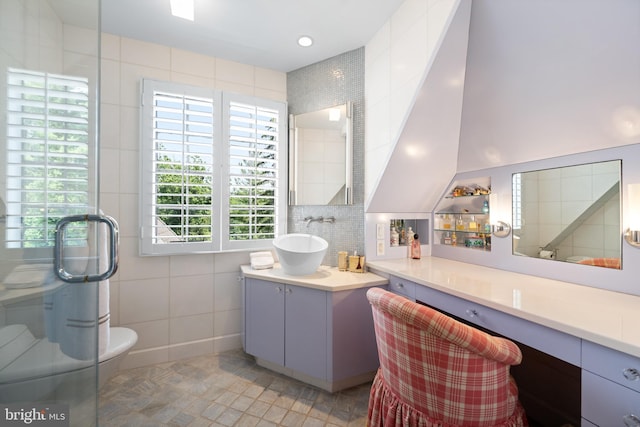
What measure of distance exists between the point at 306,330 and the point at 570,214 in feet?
5.62

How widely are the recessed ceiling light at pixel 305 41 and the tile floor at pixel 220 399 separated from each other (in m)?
2.54

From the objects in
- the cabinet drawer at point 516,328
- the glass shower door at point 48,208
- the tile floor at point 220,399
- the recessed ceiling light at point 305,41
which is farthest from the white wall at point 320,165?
the glass shower door at point 48,208

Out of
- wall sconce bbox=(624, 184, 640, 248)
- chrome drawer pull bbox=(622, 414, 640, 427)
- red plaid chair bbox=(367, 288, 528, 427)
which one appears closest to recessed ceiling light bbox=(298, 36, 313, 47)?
red plaid chair bbox=(367, 288, 528, 427)

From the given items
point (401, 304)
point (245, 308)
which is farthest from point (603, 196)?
point (245, 308)

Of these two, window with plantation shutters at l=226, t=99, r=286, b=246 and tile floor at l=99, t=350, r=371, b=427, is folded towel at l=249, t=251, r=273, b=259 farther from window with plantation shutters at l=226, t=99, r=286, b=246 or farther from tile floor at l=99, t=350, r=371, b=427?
tile floor at l=99, t=350, r=371, b=427

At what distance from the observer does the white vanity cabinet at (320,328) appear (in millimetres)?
1780

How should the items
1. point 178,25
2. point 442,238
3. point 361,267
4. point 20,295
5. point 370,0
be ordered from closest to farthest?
point 20,295 < point 370,0 < point 178,25 < point 361,267 < point 442,238

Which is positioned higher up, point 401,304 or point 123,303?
point 401,304

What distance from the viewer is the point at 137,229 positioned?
213 centimetres

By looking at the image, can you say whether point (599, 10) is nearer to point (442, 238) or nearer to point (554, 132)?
point (554, 132)

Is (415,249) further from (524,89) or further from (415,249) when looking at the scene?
(524,89)

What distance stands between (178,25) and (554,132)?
2.49 m

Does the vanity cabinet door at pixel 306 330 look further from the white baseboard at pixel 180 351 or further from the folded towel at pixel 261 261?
the white baseboard at pixel 180 351

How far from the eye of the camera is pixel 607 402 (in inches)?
33.0
